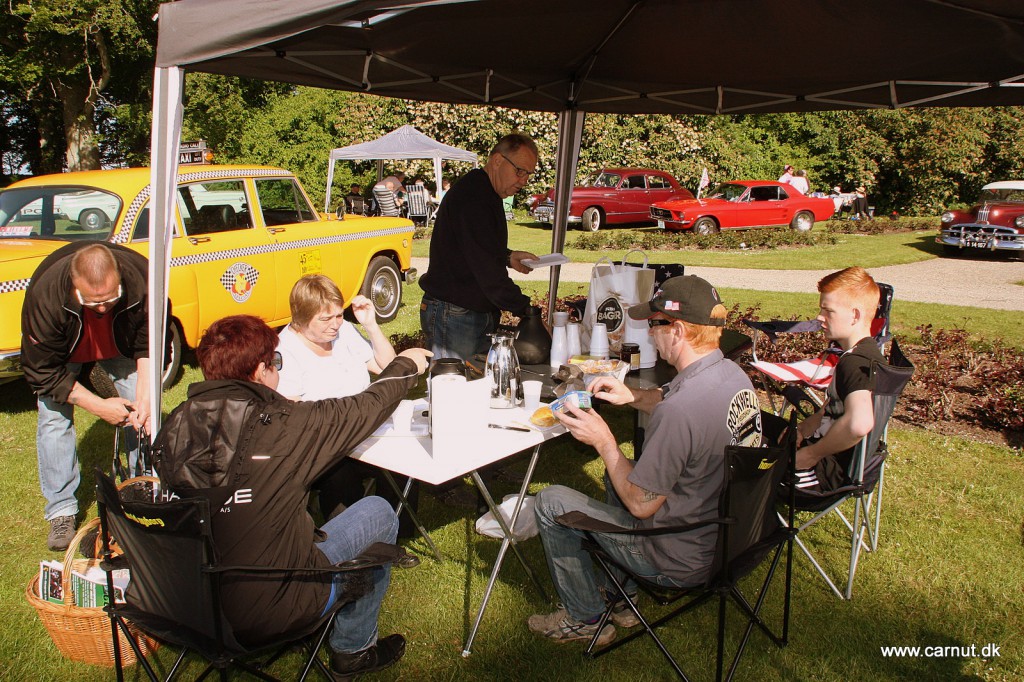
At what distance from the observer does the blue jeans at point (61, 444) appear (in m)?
3.52

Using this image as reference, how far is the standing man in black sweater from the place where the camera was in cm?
387

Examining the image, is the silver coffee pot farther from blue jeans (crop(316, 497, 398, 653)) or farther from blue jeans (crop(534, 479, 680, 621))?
blue jeans (crop(316, 497, 398, 653))

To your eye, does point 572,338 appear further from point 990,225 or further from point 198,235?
point 990,225

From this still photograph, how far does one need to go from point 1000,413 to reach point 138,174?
684cm

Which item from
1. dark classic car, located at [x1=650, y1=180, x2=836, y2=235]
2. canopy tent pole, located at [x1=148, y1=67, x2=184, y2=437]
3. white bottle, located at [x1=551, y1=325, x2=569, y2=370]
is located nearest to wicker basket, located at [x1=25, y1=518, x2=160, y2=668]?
canopy tent pole, located at [x1=148, y1=67, x2=184, y2=437]

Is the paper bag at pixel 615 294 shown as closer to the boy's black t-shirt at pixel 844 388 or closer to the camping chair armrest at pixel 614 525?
the boy's black t-shirt at pixel 844 388

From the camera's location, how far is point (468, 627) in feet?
10.1

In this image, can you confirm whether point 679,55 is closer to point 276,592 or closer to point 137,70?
point 276,592

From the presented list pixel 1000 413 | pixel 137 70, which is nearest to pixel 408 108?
pixel 137 70

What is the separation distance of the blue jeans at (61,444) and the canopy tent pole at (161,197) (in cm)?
67

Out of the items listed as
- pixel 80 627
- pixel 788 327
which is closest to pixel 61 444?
pixel 80 627

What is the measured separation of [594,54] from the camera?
5.26m

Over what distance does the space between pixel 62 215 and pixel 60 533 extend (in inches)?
128

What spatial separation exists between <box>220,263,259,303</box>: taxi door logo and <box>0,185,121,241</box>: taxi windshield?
40.2 inches
